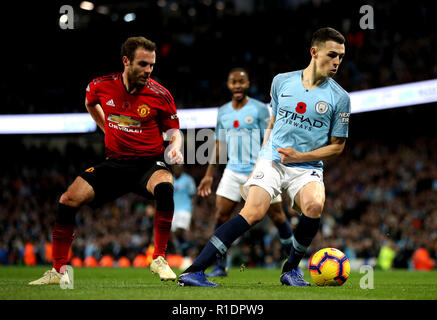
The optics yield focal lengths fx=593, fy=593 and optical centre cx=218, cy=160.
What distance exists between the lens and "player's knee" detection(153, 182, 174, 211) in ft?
17.5

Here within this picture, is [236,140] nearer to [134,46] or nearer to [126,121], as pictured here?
[126,121]

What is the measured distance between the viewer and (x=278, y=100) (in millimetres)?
5391

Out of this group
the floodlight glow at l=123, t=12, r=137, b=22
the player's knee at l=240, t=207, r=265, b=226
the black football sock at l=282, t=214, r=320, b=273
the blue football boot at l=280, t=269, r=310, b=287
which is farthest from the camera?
the floodlight glow at l=123, t=12, r=137, b=22

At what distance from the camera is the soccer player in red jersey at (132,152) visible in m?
5.32

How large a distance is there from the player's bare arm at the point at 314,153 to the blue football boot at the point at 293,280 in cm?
109

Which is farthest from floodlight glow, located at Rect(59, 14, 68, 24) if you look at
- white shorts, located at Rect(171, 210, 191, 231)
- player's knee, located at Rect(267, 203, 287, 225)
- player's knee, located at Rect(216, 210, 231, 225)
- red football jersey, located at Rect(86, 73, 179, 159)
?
red football jersey, located at Rect(86, 73, 179, 159)

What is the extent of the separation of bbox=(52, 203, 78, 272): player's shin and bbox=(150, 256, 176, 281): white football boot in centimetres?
80

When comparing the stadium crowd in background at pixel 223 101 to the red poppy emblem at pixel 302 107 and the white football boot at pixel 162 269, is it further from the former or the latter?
the red poppy emblem at pixel 302 107

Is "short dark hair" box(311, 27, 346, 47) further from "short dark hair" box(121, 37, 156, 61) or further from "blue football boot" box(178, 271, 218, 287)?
"blue football boot" box(178, 271, 218, 287)

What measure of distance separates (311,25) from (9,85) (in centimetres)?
1173

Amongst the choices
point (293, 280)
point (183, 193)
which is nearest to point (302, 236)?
point (293, 280)

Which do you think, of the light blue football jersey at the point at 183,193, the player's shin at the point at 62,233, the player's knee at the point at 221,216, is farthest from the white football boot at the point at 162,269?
the light blue football jersey at the point at 183,193
